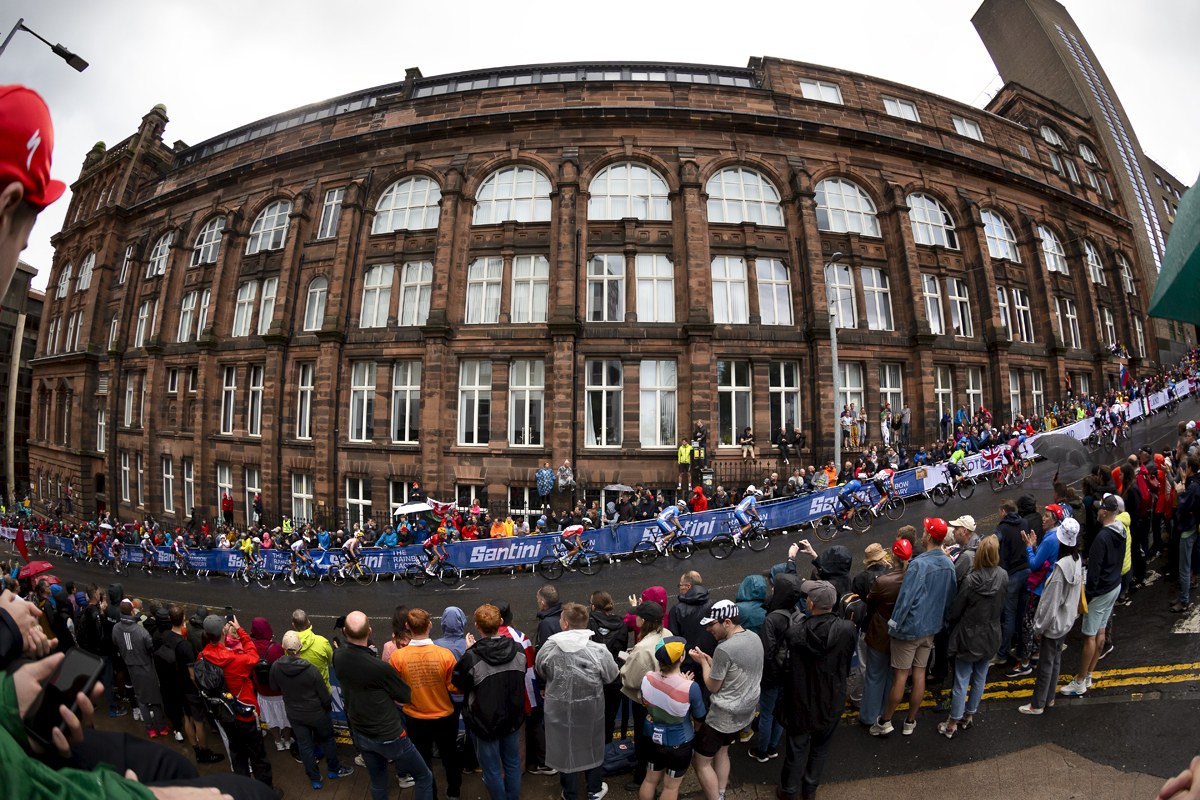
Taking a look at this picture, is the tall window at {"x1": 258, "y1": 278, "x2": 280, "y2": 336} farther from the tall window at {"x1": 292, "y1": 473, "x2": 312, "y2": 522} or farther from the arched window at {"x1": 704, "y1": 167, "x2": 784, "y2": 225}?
the arched window at {"x1": 704, "y1": 167, "x2": 784, "y2": 225}

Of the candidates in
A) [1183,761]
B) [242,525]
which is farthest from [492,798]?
[242,525]

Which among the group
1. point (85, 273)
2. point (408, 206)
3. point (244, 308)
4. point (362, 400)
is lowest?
point (362, 400)

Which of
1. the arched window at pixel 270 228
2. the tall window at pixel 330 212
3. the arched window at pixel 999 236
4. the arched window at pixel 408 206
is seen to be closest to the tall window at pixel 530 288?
the arched window at pixel 408 206

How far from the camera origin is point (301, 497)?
71.7 feet

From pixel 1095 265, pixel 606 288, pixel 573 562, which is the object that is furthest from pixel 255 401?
pixel 1095 265

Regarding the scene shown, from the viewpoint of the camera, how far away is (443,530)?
50.5 ft

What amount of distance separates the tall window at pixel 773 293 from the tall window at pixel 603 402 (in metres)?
6.37

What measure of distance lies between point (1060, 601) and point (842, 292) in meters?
18.0

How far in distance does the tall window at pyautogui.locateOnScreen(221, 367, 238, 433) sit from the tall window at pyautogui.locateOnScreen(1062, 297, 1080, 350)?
42328 mm

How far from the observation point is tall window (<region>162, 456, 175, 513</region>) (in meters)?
26.2

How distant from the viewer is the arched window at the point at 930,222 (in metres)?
22.9

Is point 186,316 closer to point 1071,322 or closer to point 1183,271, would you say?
point 1183,271

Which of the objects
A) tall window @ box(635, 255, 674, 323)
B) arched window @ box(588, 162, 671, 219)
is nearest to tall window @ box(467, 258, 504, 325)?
arched window @ box(588, 162, 671, 219)

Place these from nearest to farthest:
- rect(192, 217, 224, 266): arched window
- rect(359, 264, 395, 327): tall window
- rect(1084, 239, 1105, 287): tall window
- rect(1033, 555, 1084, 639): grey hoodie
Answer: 1. rect(1033, 555, 1084, 639): grey hoodie
2. rect(359, 264, 395, 327): tall window
3. rect(192, 217, 224, 266): arched window
4. rect(1084, 239, 1105, 287): tall window
